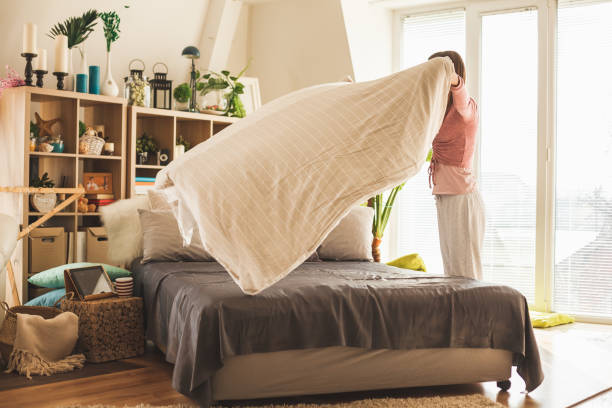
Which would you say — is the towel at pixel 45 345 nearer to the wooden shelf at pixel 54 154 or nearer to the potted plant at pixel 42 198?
the potted plant at pixel 42 198

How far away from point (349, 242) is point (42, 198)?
203 cm

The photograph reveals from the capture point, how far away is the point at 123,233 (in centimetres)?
402

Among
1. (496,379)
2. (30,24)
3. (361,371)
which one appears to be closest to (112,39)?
(30,24)

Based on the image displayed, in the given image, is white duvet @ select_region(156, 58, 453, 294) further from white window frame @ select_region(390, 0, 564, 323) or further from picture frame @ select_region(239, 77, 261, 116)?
picture frame @ select_region(239, 77, 261, 116)

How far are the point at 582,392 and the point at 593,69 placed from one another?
2927 mm

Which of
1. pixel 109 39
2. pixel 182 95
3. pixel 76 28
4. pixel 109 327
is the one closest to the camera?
pixel 109 327

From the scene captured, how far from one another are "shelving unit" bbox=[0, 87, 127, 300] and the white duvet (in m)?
1.99

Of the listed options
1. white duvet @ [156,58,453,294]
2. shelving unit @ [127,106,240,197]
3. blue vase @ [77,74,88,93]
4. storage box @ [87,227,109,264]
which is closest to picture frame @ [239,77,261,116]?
shelving unit @ [127,106,240,197]

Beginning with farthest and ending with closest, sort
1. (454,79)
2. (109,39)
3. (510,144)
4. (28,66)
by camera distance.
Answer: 1. (510,144)
2. (109,39)
3. (28,66)
4. (454,79)

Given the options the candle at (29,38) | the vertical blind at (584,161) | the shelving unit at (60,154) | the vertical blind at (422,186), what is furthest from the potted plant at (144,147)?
the vertical blind at (584,161)

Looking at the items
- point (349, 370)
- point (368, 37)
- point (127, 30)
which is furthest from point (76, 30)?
point (349, 370)

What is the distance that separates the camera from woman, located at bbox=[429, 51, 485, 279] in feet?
9.86

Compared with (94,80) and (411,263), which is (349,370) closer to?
(411,263)

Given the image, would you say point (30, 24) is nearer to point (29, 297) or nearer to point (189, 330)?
point (29, 297)
